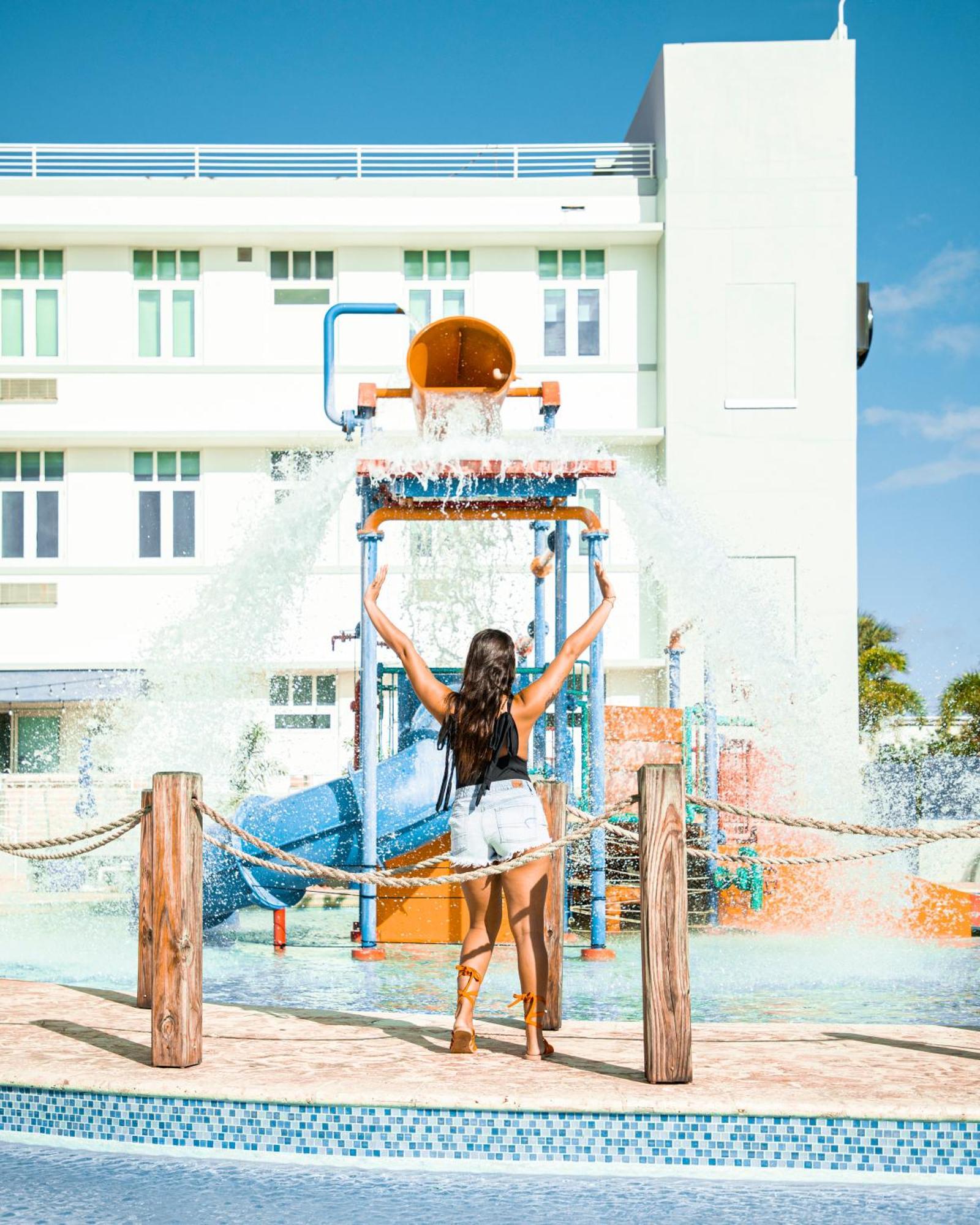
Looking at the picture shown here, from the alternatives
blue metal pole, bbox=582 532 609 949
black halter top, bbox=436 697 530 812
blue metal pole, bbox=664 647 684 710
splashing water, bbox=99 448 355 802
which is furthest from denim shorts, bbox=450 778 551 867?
blue metal pole, bbox=664 647 684 710

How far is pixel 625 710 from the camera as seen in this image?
12.8m

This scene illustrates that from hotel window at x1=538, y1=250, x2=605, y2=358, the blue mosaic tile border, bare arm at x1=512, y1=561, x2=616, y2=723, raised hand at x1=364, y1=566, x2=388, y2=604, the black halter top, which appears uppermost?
hotel window at x1=538, y1=250, x2=605, y2=358

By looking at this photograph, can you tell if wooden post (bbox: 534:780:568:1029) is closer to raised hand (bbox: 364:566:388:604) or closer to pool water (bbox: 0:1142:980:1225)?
raised hand (bbox: 364:566:388:604)

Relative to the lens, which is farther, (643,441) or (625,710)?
(643,441)

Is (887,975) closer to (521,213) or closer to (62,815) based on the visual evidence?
(62,815)

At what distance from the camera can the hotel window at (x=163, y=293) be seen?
25.5 metres

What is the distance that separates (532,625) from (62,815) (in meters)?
9.05

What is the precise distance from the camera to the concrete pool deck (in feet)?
16.7

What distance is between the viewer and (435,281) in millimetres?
25391

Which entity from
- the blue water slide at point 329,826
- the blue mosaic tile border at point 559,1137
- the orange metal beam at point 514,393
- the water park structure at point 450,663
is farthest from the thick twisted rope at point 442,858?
the orange metal beam at point 514,393

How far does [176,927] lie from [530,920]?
53.2 inches

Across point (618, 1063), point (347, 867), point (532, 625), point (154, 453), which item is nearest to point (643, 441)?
point (154, 453)

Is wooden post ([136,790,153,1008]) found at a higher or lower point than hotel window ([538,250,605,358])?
lower

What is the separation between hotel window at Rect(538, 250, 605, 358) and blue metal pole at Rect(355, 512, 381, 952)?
15953 mm
